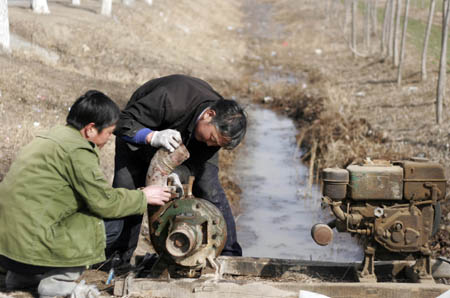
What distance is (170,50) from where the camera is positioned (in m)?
17.0

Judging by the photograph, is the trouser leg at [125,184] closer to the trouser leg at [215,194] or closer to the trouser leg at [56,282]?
the trouser leg at [215,194]

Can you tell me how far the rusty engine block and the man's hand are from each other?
1.01 metres

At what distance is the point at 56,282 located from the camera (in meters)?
3.73

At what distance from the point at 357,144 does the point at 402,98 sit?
12.4ft

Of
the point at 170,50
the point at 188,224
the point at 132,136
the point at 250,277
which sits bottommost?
the point at 250,277

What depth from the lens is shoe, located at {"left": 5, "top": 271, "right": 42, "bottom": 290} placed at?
3855 mm

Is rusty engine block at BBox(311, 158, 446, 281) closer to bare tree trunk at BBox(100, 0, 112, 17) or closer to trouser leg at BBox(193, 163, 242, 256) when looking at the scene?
trouser leg at BBox(193, 163, 242, 256)

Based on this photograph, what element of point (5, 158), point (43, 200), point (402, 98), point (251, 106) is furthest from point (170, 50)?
point (43, 200)

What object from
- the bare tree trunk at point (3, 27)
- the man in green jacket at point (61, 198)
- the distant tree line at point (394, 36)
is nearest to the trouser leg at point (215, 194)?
the man in green jacket at point (61, 198)

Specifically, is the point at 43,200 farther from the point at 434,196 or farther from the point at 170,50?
the point at 170,50

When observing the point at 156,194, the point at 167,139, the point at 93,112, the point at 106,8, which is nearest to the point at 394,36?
the point at 106,8

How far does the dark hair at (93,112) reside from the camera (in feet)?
11.7

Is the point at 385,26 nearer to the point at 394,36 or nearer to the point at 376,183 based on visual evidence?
the point at 394,36

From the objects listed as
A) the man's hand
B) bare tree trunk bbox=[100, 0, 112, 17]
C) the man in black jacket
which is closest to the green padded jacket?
the man's hand
